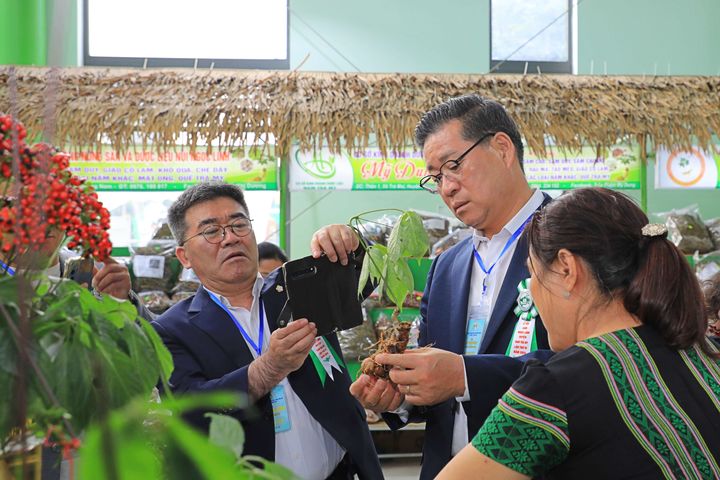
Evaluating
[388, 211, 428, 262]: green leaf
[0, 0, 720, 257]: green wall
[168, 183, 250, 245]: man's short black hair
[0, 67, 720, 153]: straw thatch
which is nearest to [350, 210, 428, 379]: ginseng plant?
[388, 211, 428, 262]: green leaf

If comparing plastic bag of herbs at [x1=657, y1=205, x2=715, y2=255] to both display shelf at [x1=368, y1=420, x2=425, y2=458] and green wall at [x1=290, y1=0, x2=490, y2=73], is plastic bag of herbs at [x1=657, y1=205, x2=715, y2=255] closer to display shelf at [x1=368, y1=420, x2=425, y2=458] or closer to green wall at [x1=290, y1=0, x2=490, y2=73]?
display shelf at [x1=368, y1=420, x2=425, y2=458]

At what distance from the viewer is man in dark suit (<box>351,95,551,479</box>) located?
1789mm

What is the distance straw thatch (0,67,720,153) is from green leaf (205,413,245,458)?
368 centimetres

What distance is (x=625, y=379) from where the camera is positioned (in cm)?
118

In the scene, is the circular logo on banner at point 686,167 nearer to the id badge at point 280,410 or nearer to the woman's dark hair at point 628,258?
the id badge at point 280,410

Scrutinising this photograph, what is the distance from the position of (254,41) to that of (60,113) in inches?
138

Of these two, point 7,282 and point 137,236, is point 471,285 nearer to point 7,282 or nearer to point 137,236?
point 7,282

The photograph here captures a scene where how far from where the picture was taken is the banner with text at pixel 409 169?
4.36m

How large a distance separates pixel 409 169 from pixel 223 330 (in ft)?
8.18

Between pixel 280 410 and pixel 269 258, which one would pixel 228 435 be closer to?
pixel 280 410

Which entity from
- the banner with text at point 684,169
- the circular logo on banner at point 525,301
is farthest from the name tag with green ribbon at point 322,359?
the banner with text at point 684,169

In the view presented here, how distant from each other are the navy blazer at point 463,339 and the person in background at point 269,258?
1.97m

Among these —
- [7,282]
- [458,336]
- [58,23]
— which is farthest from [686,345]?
[58,23]

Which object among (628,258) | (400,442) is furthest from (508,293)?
(400,442)
